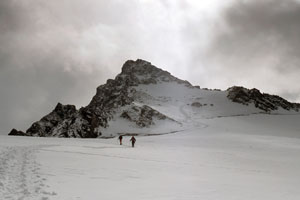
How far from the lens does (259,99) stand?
98.2 m

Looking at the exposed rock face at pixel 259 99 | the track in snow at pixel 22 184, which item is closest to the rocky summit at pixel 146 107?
the exposed rock face at pixel 259 99

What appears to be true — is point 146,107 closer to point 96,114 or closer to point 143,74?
point 96,114

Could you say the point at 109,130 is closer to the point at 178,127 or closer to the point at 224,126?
the point at 178,127

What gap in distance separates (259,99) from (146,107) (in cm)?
5611

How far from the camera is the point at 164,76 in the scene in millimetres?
125312

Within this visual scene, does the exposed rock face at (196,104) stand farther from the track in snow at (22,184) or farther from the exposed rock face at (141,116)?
the track in snow at (22,184)

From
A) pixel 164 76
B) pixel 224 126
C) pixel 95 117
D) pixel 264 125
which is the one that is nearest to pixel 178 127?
pixel 224 126

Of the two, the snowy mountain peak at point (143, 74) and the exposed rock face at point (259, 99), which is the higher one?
the snowy mountain peak at point (143, 74)

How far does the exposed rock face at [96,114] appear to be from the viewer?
195 ft

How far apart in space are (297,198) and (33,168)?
1201 centimetres

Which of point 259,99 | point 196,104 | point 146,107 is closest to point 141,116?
point 146,107

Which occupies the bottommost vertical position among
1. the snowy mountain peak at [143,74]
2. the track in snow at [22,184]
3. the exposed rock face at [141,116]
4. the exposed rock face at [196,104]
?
the track in snow at [22,184]

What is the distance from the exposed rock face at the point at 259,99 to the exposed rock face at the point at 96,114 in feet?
93.7

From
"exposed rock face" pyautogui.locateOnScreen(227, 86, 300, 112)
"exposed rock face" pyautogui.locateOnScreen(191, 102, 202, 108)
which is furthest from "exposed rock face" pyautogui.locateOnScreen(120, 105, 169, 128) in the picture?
"exposed rock face" pyautogui.locateOnScreen(227, 86, 300, 112)
